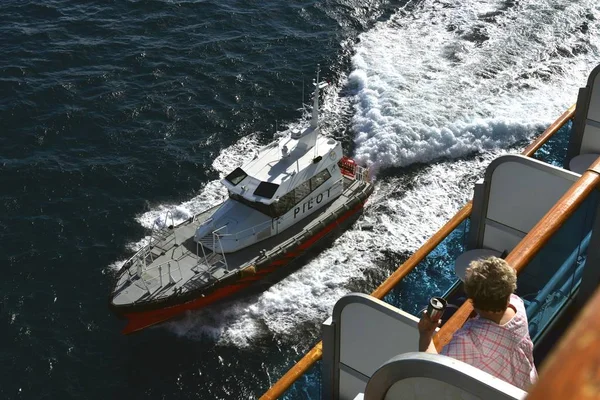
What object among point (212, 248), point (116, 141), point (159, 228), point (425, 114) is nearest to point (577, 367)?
point (212, 248)

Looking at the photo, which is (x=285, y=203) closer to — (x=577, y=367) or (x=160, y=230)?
(x=160, y=230)

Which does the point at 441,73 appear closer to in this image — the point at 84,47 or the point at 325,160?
the point at 325,160

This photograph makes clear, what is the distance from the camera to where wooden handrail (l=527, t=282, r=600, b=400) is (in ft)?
3.59

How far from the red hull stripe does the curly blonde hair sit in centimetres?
1963

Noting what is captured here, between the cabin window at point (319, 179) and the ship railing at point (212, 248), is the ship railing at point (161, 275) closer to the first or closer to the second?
the ship railing at point (212, 248)

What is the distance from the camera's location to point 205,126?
107 ft

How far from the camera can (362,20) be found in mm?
39500

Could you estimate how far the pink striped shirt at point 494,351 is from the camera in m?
5.15

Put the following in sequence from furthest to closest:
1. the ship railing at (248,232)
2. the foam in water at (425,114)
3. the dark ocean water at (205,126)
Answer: the ship railing at (248,232) → the foam in water at (425,114) → the dark ocean water at (205,126)

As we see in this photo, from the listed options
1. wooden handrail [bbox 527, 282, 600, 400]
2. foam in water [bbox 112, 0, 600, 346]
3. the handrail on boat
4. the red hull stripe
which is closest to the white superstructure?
the red hull stripe

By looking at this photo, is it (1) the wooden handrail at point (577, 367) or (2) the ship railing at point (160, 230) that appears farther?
(2) the ship railing at point (160, 230)

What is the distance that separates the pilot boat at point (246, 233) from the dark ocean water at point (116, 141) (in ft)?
4.50

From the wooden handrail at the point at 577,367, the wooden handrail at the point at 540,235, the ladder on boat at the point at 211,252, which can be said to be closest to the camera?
the wooden handrail at the point at 577,367

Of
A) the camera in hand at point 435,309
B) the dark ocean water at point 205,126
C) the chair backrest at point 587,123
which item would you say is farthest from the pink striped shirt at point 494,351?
the dark ocean water at point 205,126
